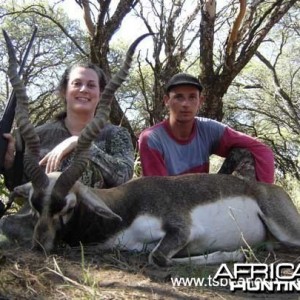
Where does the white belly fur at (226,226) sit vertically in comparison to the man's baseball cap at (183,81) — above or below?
below

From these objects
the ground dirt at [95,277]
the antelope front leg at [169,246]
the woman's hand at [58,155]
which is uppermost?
the woman's hand at [58,155]

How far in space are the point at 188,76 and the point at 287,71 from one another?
49.8 feet

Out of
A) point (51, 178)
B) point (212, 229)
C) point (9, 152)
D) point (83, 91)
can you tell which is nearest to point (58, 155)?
point (51, 178)

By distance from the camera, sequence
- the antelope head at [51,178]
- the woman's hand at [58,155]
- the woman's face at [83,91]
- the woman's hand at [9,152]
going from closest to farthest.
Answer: the antelope head at [51,178] → the woman's hand at [58,155] → the woman's hand at [9,152] → the woman's face at [83,91]

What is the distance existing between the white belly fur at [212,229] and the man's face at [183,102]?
1.25m

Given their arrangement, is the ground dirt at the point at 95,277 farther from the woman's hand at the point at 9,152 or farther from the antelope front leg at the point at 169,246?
the woman's hand at the point at 9,152

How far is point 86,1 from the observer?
1065 centimetres

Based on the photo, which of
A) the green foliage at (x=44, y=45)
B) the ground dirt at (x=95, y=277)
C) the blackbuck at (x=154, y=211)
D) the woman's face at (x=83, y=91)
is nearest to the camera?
the ground dirt at (x=95, y=277)

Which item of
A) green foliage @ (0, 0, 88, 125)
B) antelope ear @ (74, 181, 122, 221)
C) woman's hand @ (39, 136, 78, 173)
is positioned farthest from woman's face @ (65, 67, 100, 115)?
green foliage @ (0, 0, 88, 125)

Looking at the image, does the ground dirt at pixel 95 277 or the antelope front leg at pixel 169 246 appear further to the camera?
the antelope front leg at pixel 169 246

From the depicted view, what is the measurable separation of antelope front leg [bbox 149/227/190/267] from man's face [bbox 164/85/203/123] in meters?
1.64

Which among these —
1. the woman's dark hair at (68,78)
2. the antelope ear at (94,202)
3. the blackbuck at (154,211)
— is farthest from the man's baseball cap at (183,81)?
the antelope ear at (94,202)

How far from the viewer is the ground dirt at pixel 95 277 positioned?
9.94 feet

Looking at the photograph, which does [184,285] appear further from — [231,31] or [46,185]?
[231,31]
